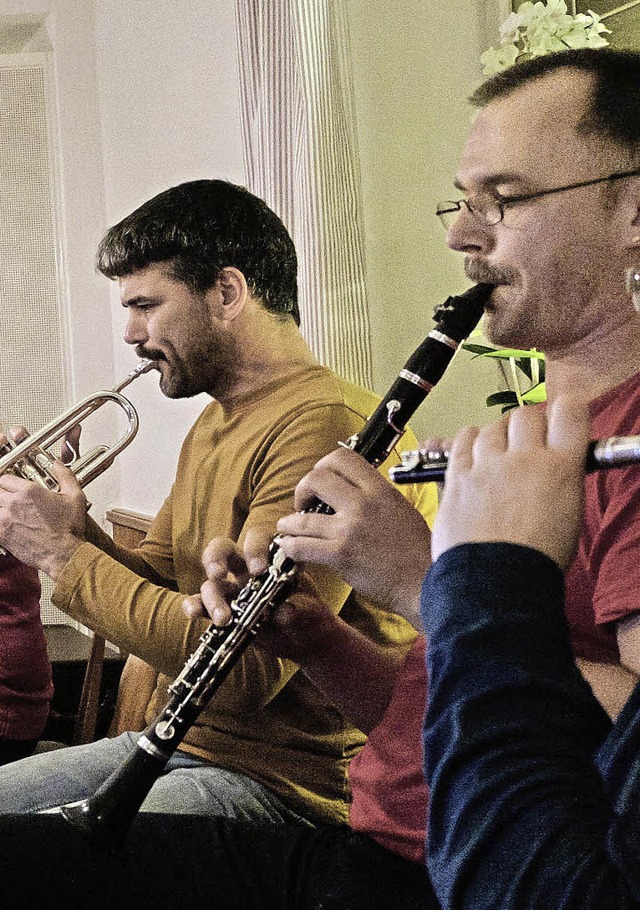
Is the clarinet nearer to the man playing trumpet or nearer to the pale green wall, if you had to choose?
the man playing trumpet

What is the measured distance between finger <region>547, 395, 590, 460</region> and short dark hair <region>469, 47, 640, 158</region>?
1.93ft

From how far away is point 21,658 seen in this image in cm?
193

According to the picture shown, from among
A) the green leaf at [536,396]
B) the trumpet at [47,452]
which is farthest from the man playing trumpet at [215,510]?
the green leaf at [536,396]

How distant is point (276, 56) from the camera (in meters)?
2.52

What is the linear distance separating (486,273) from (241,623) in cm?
45

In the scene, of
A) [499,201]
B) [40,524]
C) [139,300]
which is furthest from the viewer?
[139,300]

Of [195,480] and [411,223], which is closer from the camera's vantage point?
[195,480]

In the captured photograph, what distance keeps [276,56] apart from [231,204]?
829 mm

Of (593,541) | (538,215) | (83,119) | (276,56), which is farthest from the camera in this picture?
(83,119)

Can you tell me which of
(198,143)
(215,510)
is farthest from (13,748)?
(198,143)

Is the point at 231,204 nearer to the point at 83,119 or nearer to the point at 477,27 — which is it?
the point at 477,27

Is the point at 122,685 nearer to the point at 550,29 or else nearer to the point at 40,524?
the point at 40,524

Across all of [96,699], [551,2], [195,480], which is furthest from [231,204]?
[96,699]

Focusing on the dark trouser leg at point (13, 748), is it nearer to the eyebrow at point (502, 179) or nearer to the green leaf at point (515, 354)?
the green leaf at point (515, 354)
